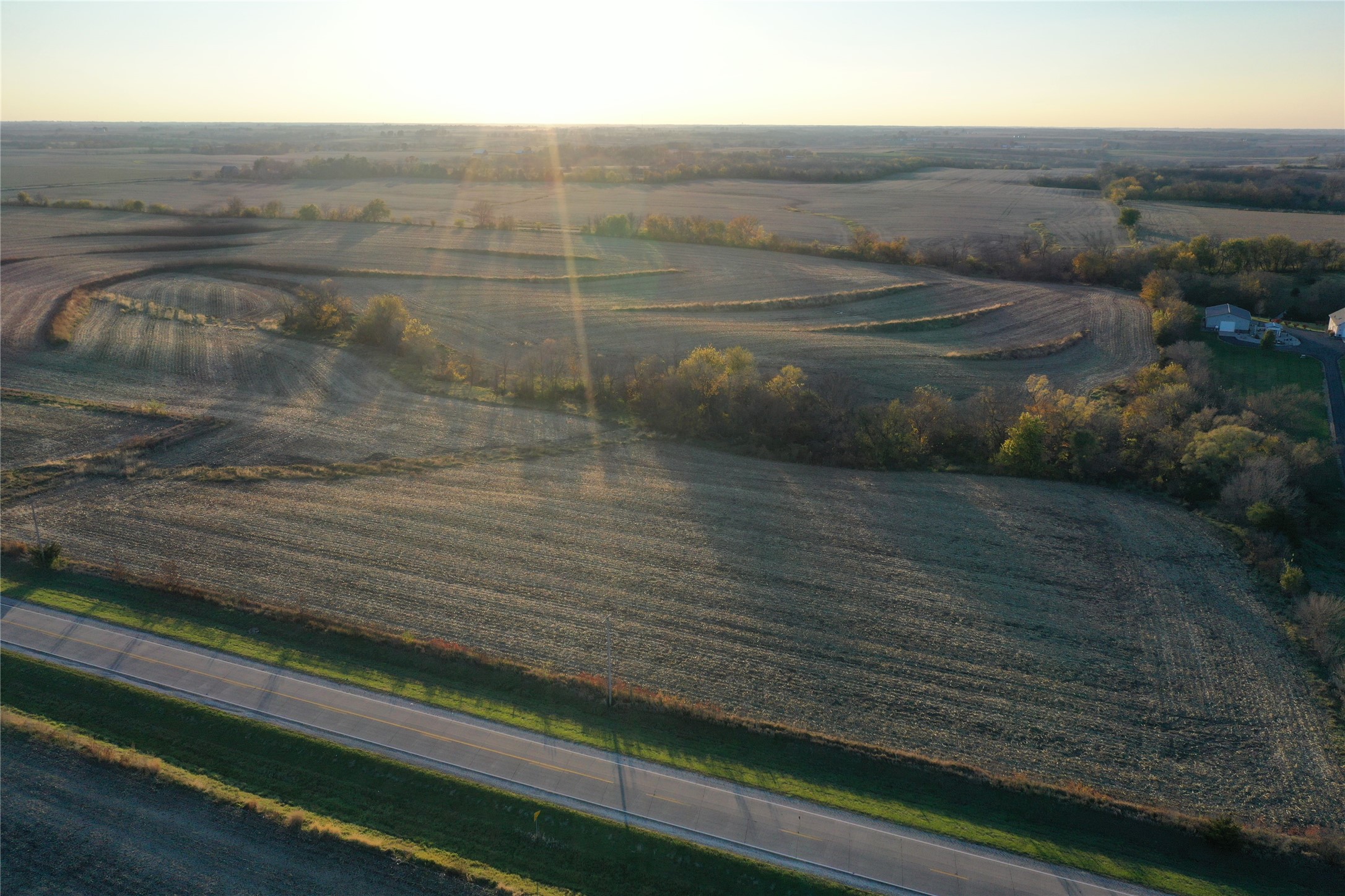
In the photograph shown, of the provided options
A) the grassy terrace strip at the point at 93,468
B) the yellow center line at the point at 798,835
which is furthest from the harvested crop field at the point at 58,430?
the yellow center line at the point at 798,835

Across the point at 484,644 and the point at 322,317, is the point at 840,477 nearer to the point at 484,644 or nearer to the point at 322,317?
the point at 484,644

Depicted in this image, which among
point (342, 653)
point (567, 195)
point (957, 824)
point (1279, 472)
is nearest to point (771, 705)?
point (957, 824)

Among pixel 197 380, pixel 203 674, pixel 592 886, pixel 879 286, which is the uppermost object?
pixel 879 286

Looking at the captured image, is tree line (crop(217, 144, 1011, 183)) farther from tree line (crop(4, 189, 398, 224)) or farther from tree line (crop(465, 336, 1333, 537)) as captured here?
tree line (crop(465, 336, 1333, 537))

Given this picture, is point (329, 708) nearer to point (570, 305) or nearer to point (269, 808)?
point (269, 808)

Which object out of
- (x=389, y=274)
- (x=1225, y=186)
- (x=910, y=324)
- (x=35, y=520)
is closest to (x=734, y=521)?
(x=35, y=520)

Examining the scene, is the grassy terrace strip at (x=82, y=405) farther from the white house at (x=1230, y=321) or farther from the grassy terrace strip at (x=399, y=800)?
the white house at (x=1230, y=321)
